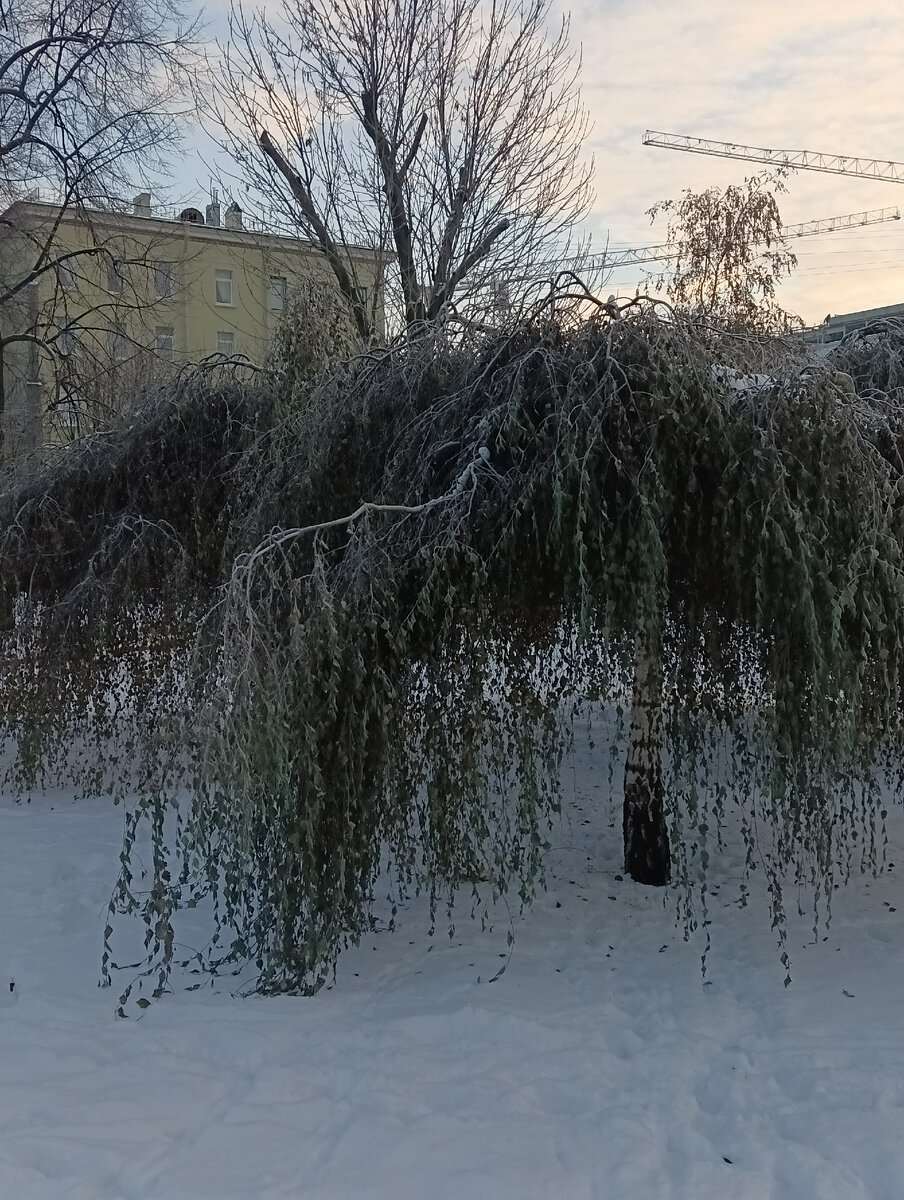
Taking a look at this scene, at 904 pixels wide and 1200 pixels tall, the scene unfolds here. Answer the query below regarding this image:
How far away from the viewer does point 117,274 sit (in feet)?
37.5

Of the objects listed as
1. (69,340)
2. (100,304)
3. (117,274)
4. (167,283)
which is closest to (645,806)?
(117,274)

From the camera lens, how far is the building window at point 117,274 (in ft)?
37.1

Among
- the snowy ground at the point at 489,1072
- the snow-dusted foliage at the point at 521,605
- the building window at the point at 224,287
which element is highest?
the building window at the point at 224,287

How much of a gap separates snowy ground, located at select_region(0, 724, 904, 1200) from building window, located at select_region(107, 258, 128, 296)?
8.79 meters

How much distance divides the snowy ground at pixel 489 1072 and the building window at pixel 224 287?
27.8 meters

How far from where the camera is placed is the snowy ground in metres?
2.75

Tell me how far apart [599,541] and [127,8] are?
10.0 meters

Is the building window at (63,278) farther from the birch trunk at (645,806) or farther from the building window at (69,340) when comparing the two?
the birch trunk at (645,806)

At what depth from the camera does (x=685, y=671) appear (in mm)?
3783

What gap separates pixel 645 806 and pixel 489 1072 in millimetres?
1960

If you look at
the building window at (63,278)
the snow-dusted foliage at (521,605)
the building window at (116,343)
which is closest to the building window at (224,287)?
the building window at (116,343)

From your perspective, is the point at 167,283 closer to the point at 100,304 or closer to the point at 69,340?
the point at 100,304

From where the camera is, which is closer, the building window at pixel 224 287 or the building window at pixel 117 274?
the building window at pixel 117 274

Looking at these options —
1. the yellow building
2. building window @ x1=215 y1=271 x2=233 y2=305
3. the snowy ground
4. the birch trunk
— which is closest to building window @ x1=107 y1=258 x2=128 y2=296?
the yellow building
